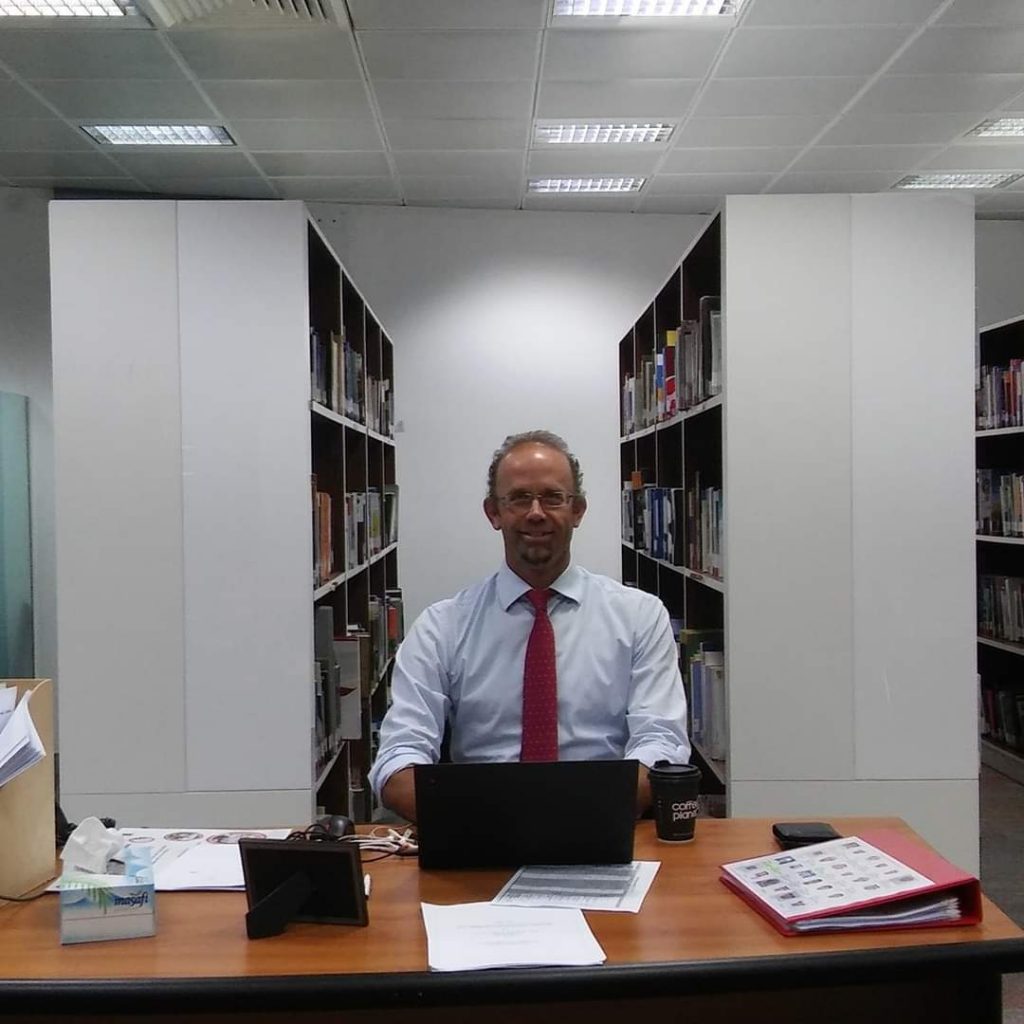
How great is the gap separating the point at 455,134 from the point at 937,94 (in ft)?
7.53

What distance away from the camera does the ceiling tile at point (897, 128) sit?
199 inches

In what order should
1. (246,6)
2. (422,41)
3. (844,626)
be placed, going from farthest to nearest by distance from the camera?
(422,41) < (246,6) < (844,626)

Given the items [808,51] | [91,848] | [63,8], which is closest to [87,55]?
[63,8]

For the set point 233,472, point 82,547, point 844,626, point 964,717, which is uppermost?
point 233,472

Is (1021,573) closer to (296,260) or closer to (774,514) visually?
(774,514)

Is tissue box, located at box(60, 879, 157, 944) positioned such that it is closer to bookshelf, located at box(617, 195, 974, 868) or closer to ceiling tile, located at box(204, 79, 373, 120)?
bookshelf, located at box(617, 195, 974, 868)

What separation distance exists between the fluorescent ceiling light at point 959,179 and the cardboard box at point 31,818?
18.8ft

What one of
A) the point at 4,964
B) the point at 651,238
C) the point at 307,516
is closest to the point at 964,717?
the point at 307,516

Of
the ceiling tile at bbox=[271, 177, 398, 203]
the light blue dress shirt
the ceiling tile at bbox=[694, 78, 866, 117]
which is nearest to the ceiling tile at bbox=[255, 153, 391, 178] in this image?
the ceiling tile at bbox=[271, 177, 398, 203]

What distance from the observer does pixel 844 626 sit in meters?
3.03

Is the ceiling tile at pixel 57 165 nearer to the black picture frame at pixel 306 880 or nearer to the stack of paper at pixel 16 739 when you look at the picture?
the stack of paper at pixel 16 739

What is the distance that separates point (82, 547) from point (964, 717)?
267cm

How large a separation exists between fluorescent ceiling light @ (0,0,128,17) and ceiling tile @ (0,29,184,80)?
0.13 metres

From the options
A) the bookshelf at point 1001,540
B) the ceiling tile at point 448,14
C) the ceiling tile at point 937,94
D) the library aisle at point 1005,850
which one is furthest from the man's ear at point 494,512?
the bookshelf at point 1001,540
